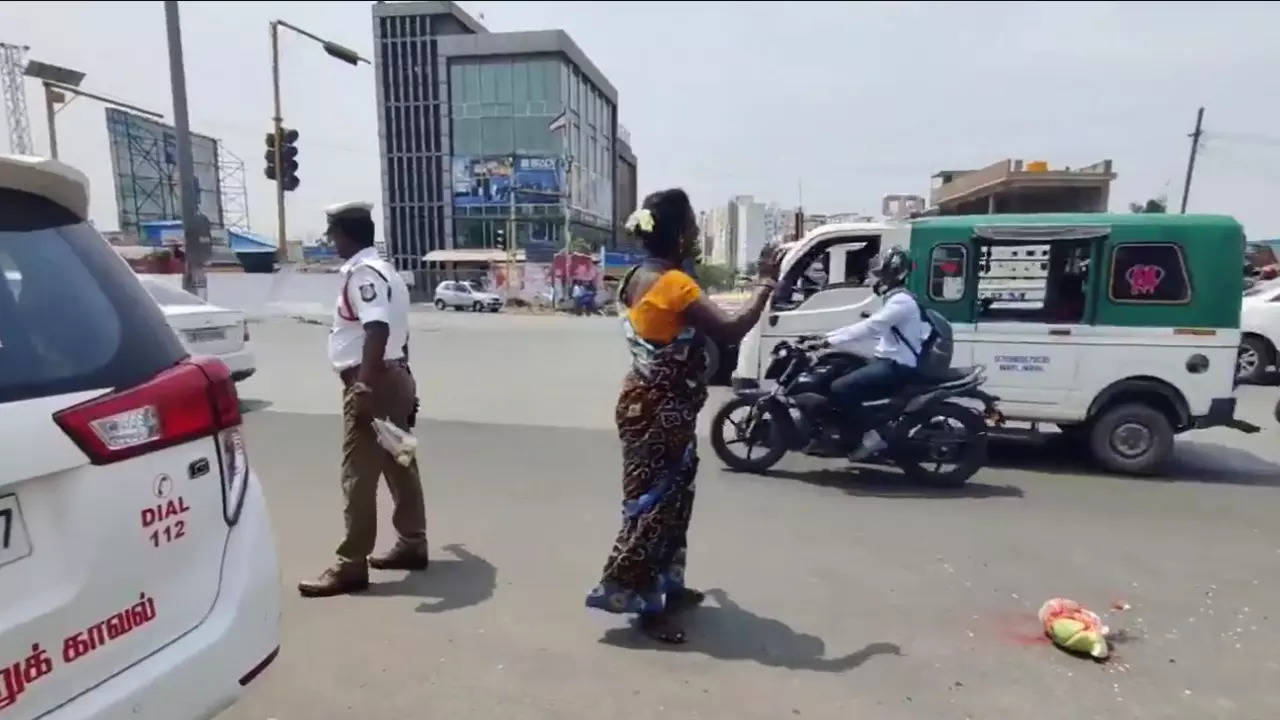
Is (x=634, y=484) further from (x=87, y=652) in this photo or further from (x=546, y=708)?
(x=87, y=652)

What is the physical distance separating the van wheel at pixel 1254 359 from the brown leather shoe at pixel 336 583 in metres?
11.7

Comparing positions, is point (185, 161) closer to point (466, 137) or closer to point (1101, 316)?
point (1101, 316)

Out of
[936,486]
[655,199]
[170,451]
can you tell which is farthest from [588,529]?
[170,451]

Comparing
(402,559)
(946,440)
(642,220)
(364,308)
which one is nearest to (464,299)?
(946,440)

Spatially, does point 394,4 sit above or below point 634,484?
above

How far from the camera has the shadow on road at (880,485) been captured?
5504 mm

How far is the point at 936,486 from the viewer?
18.7ft

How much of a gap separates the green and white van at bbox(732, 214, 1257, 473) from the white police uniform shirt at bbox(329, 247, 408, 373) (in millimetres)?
3462

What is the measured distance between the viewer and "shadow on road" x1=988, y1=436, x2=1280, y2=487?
19.9ft

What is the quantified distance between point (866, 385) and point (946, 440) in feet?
2.26

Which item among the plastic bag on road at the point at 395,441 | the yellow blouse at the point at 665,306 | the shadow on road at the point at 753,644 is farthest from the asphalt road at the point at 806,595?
the yellow blouse at the point at 665,306

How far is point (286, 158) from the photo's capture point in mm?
15266

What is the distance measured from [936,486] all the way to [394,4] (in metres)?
60.6

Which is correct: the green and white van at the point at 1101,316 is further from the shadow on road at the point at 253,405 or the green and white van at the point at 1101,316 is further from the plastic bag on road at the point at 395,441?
the shadow on road at the point at 253,405
